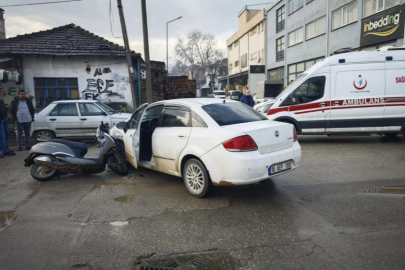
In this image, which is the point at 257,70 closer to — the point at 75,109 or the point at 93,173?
the point at 75,109

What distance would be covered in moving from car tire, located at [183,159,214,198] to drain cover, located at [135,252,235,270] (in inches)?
59.8

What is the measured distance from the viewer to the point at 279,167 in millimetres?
4480

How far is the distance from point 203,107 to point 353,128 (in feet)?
19.0

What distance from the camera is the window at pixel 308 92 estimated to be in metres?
8.97

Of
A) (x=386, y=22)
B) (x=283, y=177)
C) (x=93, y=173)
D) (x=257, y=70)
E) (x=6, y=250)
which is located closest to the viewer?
(x=6, y=250)

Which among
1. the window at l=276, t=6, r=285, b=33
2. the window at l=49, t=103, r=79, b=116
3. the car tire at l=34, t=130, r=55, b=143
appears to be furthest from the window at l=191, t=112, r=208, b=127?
the window at l=276, t=6, r=285, b=33

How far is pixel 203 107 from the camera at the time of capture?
198 inches

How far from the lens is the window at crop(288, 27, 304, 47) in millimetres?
27578

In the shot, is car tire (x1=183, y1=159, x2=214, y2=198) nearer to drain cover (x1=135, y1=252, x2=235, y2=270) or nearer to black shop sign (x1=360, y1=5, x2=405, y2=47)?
drain cover (x1=135, y1=252, x2=235, y2=270)

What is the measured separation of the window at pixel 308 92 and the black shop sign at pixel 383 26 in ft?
31.2

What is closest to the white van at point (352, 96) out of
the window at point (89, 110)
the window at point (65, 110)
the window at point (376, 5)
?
the window at point (89, 110)

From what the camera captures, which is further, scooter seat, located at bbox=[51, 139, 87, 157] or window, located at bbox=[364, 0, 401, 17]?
window, located at bbox=[364, 0, 401, 17]

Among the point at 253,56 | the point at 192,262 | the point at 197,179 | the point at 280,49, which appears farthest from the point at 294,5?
the point at 192,262

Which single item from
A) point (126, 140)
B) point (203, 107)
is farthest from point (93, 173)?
point (203, 107)
